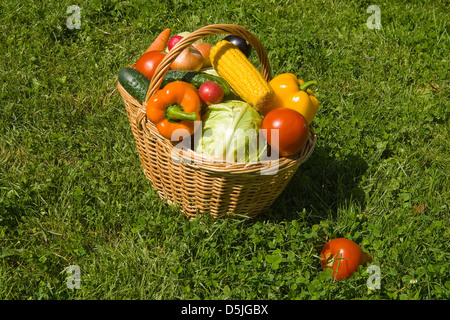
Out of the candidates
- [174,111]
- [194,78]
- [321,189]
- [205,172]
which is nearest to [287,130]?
[205,172]

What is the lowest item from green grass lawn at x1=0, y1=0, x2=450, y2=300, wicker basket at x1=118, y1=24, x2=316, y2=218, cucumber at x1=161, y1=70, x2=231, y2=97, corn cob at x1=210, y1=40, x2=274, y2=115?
green grass lawn at x1=0, y1=0, x2=450, y2=300

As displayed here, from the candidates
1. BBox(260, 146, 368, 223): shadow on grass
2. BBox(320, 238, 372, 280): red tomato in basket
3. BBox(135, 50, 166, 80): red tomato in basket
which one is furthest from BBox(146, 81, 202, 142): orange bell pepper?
BBox(320, 238, 372, 280): red tomato in basket

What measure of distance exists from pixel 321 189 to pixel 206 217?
1.03 m

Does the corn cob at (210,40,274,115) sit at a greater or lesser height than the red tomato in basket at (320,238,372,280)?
greater

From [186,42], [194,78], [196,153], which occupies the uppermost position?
[186,42]

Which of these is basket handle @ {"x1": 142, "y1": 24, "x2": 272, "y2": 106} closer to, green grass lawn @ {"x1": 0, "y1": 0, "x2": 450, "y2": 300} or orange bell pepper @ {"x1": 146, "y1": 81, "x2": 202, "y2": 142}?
orange bell pepper @ {"x1": 146, "y1": 81, "x2": 202, "y2": 142}

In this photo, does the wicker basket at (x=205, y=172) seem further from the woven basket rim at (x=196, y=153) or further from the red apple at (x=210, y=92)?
the red apple at (x=210, y=92)

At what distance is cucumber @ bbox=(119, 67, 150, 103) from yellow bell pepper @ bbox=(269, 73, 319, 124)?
2.91ft

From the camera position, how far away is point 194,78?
11.3 ft

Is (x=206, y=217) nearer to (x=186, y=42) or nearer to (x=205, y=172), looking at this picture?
(x=205, y=172)

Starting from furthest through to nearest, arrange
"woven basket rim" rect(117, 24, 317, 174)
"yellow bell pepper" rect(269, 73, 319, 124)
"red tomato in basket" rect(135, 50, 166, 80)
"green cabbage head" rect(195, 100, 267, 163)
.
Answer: "red tomato in basket" rect(135, 50, 166, 80)
"yellow bell pepper" rect(269, 73, 319, 124)
"green cabbage head" rect(195, 100, 267, 163)
"woven basket rim" rect(117, 24, 317, 174)

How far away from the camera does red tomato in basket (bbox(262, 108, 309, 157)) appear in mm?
3045
